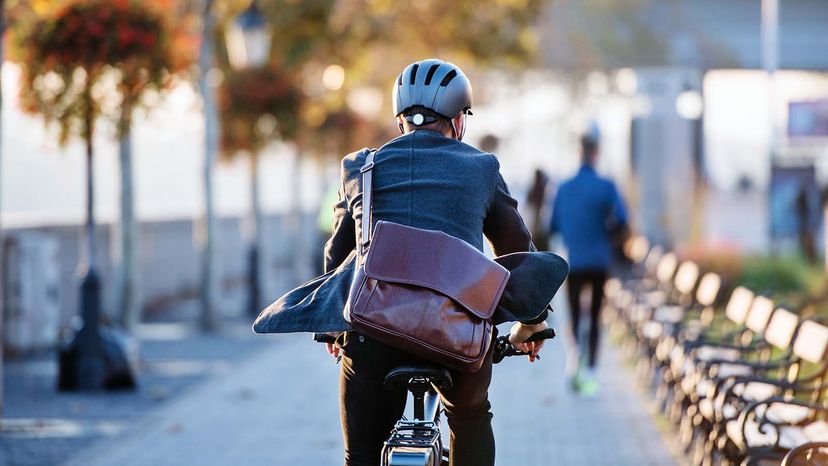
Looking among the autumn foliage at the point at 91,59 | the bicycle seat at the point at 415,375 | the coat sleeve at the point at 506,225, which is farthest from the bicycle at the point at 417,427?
the autumn foliage at the point at 91,59

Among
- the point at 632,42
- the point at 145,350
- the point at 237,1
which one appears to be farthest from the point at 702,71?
the point at 145,350

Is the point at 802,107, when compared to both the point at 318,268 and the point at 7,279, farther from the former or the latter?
the point at 7,279

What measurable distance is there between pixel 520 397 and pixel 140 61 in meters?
4.08

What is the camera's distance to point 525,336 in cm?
525

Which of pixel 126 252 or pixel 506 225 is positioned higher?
pixel 506 225

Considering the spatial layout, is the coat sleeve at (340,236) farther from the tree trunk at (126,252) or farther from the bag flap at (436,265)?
the tree trunk at (126,252)

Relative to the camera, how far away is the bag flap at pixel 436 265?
4.66 metres

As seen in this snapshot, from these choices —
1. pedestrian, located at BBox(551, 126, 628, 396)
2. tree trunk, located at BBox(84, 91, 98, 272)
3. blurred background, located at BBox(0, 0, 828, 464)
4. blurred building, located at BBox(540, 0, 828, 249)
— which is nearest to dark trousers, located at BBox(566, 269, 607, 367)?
pedestrian, located at BBox(551, 126, 628, 396)

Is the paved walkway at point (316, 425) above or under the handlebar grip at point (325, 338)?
under

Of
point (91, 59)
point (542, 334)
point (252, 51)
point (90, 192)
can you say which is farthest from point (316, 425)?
point (252, 51)

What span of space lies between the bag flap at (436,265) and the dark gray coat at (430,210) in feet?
0.51

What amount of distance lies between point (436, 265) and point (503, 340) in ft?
2.38

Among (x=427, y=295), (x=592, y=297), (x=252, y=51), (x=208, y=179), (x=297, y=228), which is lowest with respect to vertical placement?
(x=592, y=297)

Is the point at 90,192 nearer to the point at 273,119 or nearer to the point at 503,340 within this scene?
the point at 503,340
